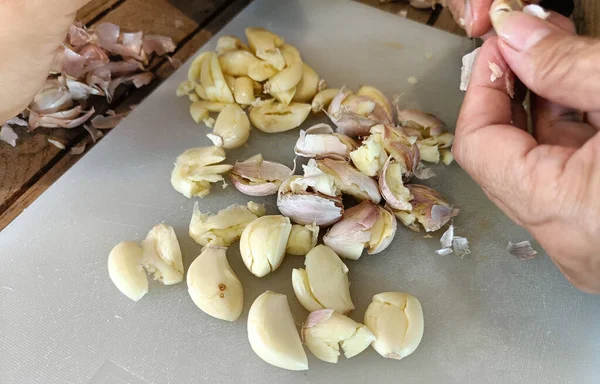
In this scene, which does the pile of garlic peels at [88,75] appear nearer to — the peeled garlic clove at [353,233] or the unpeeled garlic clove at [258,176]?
the unpeeled garlic clove at [258,176]

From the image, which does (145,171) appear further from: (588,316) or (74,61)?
(588,316)

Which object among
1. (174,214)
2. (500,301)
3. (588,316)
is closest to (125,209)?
(174,214)

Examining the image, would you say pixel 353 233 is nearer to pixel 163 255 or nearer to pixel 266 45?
pixel 163 255

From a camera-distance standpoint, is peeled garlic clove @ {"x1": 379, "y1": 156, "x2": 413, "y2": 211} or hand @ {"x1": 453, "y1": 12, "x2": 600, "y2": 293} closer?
hand @ {"x1": 453, "y1": 12, "x2": 600, "y2": 293}

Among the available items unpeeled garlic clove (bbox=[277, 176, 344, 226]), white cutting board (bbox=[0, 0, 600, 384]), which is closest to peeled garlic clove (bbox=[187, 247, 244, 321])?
white cutting board (bbox=[0, 0, 600, 384])

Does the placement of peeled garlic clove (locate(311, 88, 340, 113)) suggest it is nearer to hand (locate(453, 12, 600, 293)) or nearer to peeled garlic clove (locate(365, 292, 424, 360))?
hand (locate(453, 12, 600, 293))

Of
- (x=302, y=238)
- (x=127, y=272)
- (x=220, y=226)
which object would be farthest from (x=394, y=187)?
(x=127, y=272)
